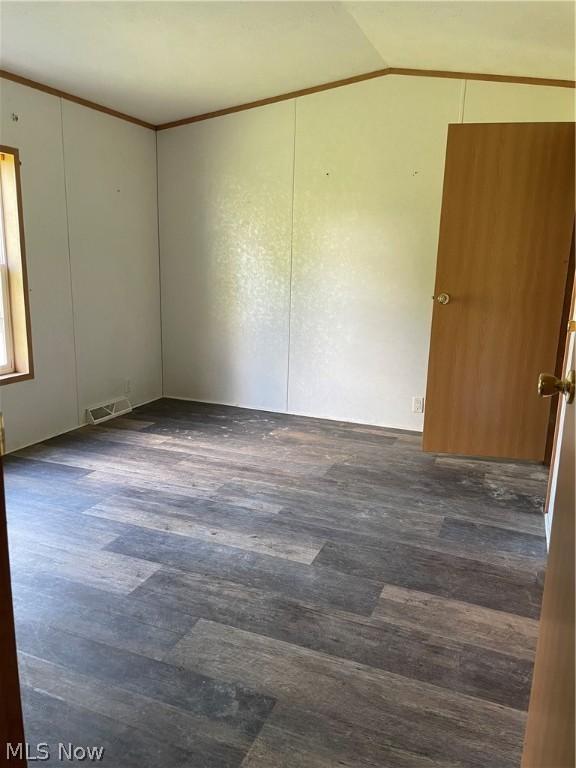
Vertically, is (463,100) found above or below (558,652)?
above

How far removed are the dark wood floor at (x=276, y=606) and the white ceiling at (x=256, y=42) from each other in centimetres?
240

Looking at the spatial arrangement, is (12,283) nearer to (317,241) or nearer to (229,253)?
(229,253)

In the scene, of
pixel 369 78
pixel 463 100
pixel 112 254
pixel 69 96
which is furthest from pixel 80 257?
pixel 463 100

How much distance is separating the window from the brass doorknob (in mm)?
3274

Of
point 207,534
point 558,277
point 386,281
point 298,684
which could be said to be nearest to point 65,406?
point 207,534


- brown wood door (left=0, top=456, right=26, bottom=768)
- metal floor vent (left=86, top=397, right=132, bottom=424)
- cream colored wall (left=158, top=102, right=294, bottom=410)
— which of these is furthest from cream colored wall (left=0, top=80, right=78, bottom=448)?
brown wood door (left=0, top=456, right=26, bottom=768)

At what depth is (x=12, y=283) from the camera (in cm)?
349

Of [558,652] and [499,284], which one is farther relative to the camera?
[499,284]

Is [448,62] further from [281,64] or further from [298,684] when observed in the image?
[298,684]

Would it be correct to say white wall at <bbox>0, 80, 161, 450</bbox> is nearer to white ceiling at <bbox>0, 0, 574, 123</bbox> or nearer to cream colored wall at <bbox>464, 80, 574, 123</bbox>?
white ceiling at <bbox>0, 0, 574, 123</bbox>

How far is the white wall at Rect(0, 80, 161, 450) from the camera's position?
3504mm

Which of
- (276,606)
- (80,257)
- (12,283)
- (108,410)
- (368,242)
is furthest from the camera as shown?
(108,410)

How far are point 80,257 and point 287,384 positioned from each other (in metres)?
1.88

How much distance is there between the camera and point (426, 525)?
264cm
